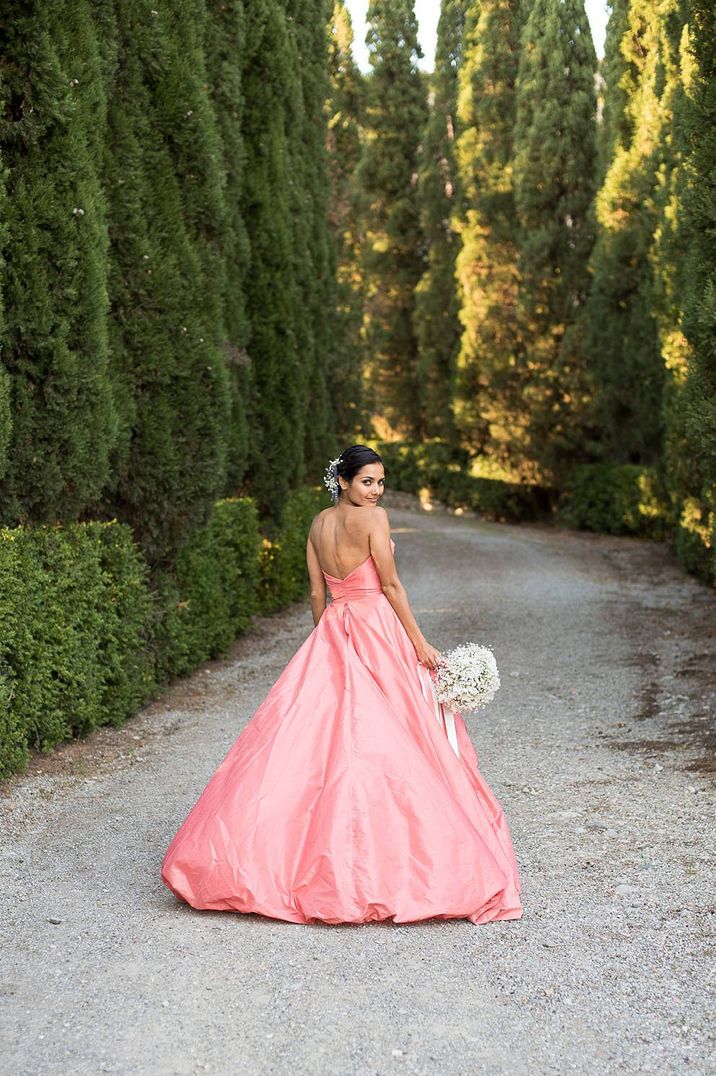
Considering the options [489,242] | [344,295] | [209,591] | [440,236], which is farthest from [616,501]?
[209,591]

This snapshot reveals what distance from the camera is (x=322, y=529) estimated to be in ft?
16.3

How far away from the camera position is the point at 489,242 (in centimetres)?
2662

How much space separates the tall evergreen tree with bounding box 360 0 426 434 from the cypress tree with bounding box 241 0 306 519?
18442 millimetres

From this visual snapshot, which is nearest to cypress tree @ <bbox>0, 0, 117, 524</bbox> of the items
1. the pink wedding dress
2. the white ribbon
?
the pink wedding dress

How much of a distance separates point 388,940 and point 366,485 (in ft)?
5.75

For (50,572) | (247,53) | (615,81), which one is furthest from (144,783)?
(615,81)

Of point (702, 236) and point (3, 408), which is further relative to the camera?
point (702, 236)

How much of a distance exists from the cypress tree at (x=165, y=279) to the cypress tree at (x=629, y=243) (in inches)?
435

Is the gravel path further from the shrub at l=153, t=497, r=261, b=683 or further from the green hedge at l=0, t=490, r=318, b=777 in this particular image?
the shrub at l=153, t=497, r=261, b=683

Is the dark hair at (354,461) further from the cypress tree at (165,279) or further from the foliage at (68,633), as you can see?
the cypress tree at (165,279)

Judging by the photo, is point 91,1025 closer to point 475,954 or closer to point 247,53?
point 475,954

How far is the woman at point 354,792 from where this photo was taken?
4.35 metres

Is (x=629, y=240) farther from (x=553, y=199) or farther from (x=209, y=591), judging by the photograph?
(x=209, y=591)

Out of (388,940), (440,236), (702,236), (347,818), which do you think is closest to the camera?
(388,940)
